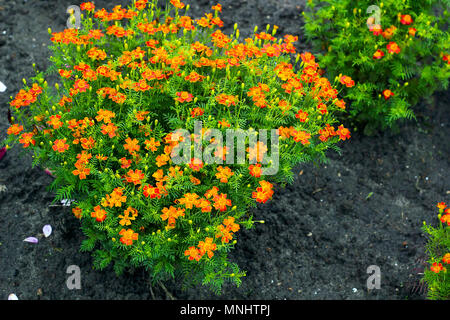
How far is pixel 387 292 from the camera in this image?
4.31 meters

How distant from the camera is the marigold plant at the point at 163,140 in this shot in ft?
10.5

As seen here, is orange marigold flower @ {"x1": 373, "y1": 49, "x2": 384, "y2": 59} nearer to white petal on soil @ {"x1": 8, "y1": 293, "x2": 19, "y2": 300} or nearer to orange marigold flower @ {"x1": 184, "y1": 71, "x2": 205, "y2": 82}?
orange marigold flower @ {"x1": 184, "y1": 71, "x2": 205, "y2": 82}

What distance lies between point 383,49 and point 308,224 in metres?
1.81

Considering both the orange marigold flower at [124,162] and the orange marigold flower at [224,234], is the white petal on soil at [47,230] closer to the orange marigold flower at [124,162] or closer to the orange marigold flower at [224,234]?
the orange marigold flower at [124,162]

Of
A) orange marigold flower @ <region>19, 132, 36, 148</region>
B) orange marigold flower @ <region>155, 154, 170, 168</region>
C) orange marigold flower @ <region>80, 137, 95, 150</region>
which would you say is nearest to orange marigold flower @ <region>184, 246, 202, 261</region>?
orange marigold flower @ <region>155, 154, 170, 168</region>

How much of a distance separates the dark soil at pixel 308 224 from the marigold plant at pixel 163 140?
592 mm

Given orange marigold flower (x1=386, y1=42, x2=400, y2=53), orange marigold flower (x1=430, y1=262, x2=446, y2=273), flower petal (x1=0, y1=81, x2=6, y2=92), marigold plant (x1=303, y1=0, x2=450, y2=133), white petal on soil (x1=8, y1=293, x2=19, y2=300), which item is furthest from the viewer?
flower petal (x1=0, y1=81, x2=6, y2=92)

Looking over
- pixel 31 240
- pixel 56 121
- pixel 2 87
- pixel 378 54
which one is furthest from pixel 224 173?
pixel 2 87

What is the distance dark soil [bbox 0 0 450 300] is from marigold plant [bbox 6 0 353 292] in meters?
0.59

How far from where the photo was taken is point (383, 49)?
461cm

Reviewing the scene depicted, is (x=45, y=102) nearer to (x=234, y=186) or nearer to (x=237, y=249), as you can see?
(x=234, y=186)

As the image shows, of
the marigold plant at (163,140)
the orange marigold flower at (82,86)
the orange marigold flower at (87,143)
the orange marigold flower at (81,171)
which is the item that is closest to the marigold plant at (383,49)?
the marigold plant at (163,140)

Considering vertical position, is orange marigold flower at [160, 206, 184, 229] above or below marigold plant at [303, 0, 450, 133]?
below

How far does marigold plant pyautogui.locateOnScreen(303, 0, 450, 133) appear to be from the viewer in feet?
14.9
